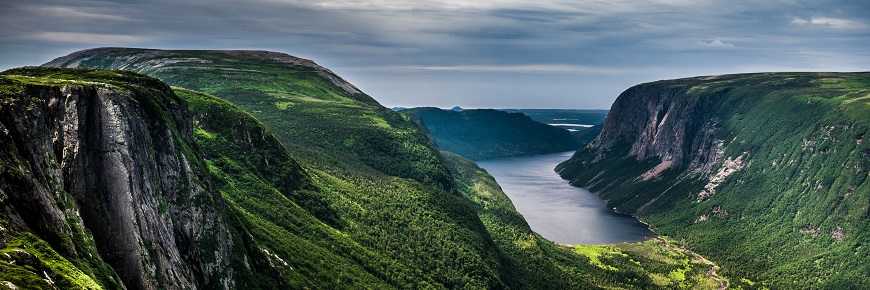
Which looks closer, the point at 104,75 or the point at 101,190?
the point at 101,190

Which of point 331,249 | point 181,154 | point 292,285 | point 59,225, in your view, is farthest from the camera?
point 331,249

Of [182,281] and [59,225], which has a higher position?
[59,225]

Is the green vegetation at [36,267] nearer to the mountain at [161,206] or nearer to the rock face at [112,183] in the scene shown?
the mountain at [161,206]

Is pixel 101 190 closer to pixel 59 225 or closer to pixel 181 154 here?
pixel 59 225

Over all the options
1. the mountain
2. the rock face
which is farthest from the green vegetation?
the rock face

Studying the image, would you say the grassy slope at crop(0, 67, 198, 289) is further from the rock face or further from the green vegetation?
the rock face

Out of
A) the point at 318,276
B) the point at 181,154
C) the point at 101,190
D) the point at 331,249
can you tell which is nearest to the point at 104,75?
the point at 181,154

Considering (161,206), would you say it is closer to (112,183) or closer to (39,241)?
(112,183)

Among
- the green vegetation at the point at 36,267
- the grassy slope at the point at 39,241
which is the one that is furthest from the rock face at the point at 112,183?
the green vegetation at the point at 36,267
